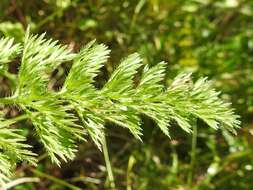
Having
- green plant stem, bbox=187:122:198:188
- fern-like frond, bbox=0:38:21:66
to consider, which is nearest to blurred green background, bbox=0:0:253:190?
green plant stem, bbox=187:122:198:188

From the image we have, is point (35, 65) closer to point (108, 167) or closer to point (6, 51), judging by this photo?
point (6, 51)

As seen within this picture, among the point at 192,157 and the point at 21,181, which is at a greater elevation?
the point at 192,157

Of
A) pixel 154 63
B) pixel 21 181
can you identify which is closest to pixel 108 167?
pixel 21 181

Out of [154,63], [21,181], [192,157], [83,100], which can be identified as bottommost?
[21,181]

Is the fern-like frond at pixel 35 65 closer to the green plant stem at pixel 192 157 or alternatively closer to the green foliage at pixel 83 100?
the green foliage at pixel 83 100

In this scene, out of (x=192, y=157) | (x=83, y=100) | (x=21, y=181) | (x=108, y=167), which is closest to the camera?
(x=83, y=100)
